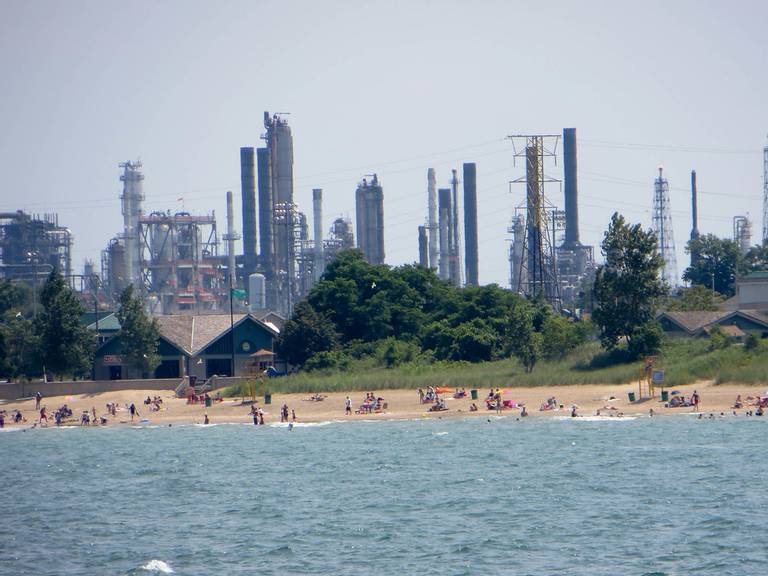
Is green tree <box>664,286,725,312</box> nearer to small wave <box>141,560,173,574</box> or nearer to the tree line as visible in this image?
the tree line

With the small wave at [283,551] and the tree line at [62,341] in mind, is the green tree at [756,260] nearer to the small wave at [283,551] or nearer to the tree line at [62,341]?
the tree line at [62,341]

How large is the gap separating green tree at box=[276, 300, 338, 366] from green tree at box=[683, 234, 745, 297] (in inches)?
1965

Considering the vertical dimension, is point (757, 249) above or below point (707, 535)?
above

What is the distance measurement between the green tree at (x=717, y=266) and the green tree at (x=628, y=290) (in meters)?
49.9

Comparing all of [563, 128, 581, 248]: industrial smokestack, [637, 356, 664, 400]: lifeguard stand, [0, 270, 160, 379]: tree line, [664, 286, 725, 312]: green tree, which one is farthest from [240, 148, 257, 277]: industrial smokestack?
[637, 356, 664, 400]: lifeguard stand

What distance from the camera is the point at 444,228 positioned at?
149m

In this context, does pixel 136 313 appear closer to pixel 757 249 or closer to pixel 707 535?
pixel 707 535

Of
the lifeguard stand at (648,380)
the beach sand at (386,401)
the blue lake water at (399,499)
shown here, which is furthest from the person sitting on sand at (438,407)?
the lifeguard stand at (648,380)

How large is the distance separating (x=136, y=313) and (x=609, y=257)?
1057 inches

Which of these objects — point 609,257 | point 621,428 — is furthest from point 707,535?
point 609,257

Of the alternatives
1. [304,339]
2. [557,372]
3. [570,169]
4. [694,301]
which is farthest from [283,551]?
[570,169]

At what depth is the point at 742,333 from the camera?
2699 inches

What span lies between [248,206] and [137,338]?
76.4m

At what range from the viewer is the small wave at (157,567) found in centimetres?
2659
